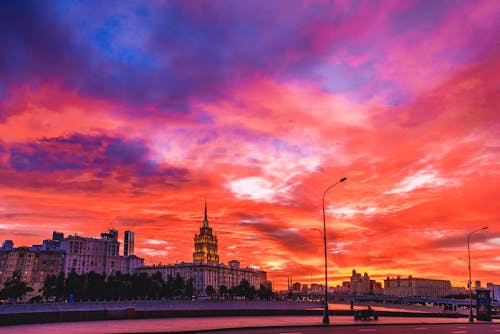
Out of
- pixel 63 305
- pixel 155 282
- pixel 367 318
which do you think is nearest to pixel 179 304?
pixel 63 305

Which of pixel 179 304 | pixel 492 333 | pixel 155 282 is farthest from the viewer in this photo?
pixel 155 282

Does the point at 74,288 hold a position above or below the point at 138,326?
below

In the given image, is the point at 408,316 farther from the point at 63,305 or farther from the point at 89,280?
the point at 89,280

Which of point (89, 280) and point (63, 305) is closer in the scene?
point (63, 305)

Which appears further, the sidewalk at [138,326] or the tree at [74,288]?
the tree at [74,288]

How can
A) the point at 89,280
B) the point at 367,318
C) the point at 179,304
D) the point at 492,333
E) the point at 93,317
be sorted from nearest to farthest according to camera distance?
the point at 492,333, the point at 93,317, the point at 367,318, the point at 179,304, the point at 89,280

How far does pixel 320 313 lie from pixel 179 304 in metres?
46.6

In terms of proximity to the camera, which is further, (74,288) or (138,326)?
(74,288)

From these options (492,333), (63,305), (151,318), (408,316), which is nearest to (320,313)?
(408,316)

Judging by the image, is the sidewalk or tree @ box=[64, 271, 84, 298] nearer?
the sidewalk

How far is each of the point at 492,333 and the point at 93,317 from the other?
32695 mm

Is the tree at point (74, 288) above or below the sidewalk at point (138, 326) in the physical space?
below

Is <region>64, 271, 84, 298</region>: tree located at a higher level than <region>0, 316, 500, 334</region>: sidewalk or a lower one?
lower

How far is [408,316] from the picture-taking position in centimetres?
6706
